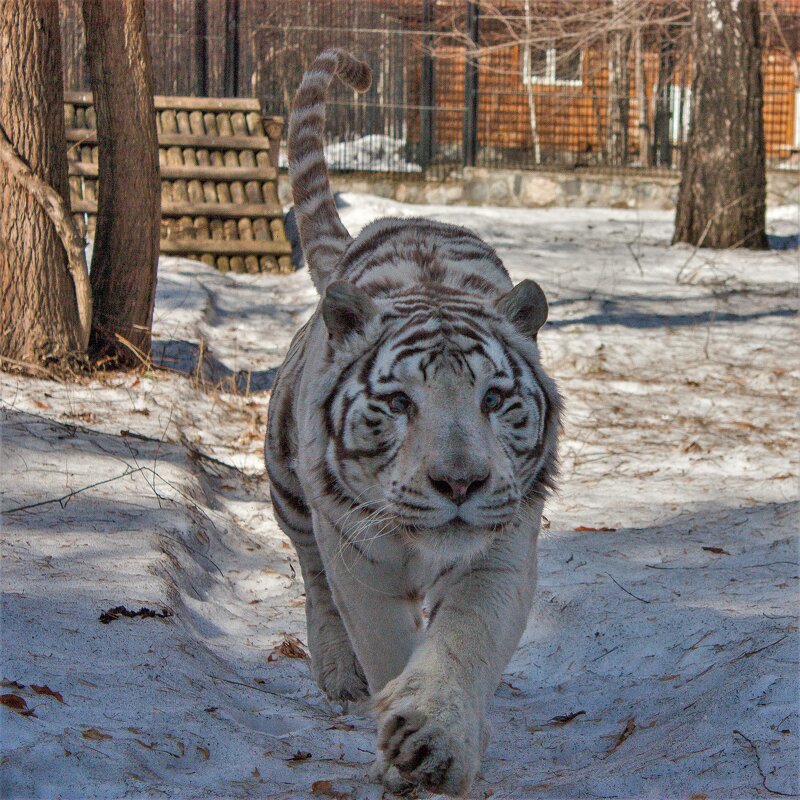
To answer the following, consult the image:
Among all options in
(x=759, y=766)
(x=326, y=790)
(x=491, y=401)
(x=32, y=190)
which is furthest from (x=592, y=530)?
(x=32, y=190)

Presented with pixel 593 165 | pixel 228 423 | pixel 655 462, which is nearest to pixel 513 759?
pixel 655 462

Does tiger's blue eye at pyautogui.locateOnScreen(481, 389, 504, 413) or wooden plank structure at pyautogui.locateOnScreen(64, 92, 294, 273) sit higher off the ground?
wooden plank structure at pyautogui.locateOnScreen(64, 92, 294, 273)

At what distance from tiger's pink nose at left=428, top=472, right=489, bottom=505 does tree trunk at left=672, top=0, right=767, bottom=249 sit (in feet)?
34.1

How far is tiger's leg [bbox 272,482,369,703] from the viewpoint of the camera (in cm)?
372

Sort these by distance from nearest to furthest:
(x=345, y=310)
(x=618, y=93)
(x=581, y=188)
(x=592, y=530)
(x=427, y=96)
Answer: (x=345, y=310) → (x=592, y=530) → (x=427, y=96) → (x=581, y=188) → (x=618, y=93)

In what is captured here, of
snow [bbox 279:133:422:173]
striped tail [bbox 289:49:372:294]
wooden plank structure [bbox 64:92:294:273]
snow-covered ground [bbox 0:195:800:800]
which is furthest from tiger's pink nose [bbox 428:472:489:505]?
snow [bbox 279:133:422:173]

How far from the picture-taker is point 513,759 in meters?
3.09

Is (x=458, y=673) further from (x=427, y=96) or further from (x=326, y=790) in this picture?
(x=427, y=96)

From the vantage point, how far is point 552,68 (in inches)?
774

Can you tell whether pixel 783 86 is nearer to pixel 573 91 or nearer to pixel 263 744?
pixel 573 91

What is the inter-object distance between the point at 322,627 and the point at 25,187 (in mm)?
3844

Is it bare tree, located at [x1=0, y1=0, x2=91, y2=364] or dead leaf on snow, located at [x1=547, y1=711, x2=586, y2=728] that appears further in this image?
bare tree, located at [x1=0, y1=0, x2=91, y2=364]

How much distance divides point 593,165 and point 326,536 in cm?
1427

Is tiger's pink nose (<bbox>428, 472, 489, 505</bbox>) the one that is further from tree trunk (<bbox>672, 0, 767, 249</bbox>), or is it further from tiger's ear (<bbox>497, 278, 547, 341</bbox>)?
tree trunk (<bbox>672, 0, 767, 249</bbox>)
